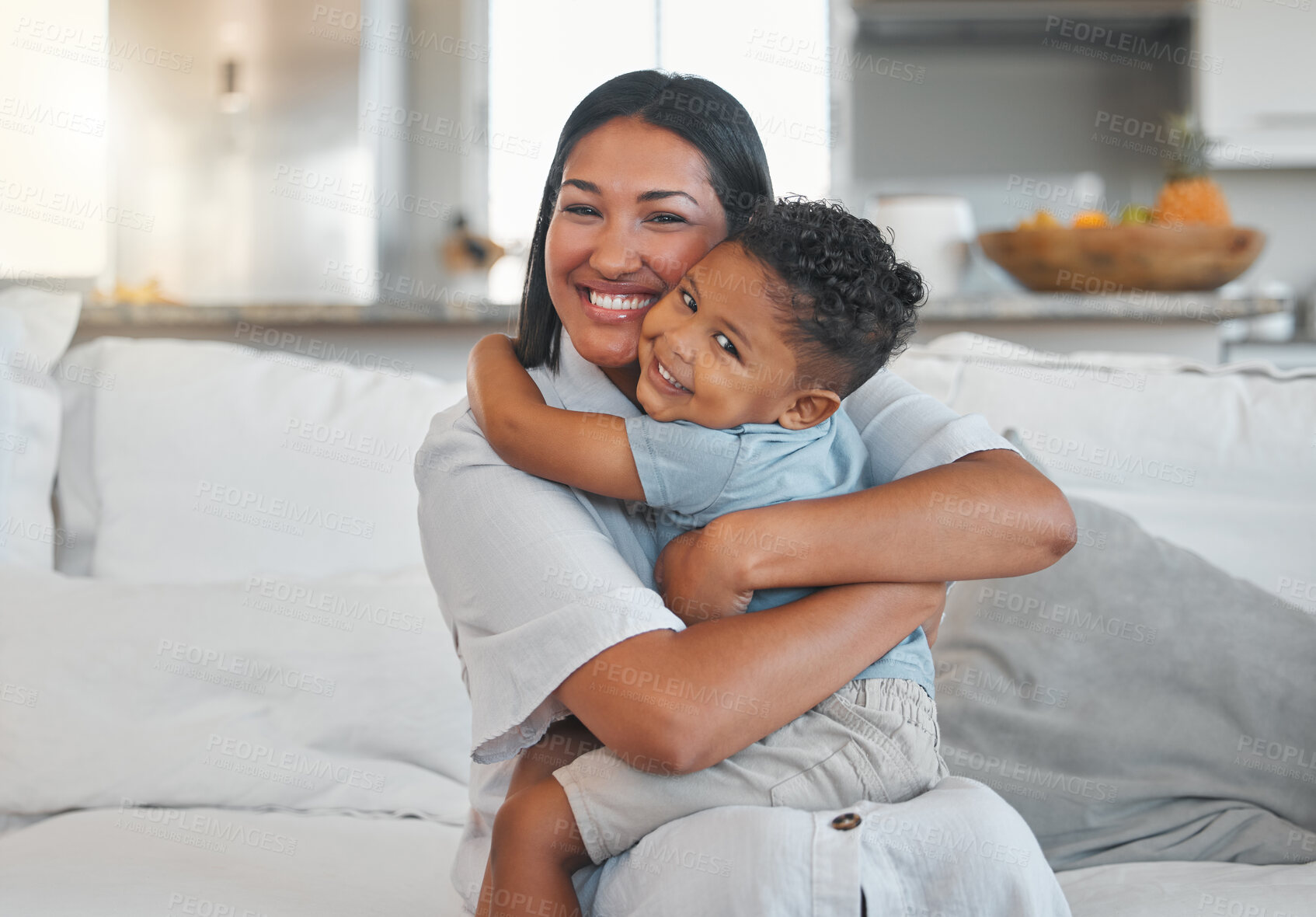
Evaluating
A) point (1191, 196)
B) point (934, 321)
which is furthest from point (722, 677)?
point (1191, 196)

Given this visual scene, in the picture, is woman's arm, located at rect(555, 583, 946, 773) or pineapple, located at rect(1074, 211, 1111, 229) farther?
pineapple, located at rect(1074, 211, 1111, 229)

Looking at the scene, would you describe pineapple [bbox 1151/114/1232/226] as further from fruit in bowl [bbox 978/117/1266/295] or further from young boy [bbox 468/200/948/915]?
young boy [bbox 468/200/948/915]

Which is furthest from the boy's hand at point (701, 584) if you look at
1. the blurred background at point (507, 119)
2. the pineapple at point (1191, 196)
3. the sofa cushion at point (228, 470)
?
the blurred background at point (507, 119)

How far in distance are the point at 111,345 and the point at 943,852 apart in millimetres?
1425

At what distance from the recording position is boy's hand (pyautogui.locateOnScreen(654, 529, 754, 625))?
874 mm

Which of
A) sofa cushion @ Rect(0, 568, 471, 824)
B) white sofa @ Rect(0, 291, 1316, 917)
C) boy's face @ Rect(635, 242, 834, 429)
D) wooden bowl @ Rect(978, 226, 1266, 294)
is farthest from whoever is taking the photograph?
wooden bowl @ Rect(978, 226, 1266, 294)

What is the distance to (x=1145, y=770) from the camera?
4.25 ft

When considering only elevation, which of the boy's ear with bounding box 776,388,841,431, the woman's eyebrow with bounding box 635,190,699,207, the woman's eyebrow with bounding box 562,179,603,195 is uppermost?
the woman's eyebrow with bounding box 562,179,603,195

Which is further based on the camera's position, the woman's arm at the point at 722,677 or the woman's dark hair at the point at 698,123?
the woman's dark hair at the point at 698,123

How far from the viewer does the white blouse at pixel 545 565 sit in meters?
0.84

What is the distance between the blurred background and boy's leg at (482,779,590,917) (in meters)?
1.95

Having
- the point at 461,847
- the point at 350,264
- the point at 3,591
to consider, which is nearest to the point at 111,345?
the point at 3,591

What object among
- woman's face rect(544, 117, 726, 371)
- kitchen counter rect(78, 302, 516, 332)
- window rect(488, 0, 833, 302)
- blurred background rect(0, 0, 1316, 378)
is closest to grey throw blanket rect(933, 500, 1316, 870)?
woman's face rect(544, 117, 726, 371)

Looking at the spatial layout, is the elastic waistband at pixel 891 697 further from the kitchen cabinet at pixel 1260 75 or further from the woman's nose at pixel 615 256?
the kitchen cabinet at pixel 1260 75
